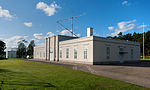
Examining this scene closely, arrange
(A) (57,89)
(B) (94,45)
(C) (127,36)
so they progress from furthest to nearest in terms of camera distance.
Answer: (C) (127,36) < (B) (94,45) < (A) (57,89)

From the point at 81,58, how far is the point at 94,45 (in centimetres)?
463

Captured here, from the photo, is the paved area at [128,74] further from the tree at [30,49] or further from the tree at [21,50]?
the tree at [21,50]

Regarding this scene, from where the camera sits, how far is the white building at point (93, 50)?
75.5 feet

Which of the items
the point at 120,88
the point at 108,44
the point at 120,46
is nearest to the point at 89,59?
the point at 108,44

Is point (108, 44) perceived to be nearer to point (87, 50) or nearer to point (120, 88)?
point (87, 50)

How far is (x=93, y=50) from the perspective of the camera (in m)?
22.4

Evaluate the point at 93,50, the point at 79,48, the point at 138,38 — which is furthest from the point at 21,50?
the point at 138,38

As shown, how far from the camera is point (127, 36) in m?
71.1

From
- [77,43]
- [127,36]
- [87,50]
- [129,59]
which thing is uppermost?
[127,36]

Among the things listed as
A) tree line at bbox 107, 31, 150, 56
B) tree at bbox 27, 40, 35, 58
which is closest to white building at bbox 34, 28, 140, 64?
tree line at bbox 107, 31, 150, 56

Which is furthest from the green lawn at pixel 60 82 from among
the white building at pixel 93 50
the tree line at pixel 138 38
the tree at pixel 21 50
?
the tree at pixel 21 50

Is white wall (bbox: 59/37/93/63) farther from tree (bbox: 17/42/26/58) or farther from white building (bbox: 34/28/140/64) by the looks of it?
tree (bbox: 17/42/26/58)

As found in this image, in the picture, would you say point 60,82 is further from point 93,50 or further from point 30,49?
point 30,49

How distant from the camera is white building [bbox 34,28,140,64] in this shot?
23.0m
